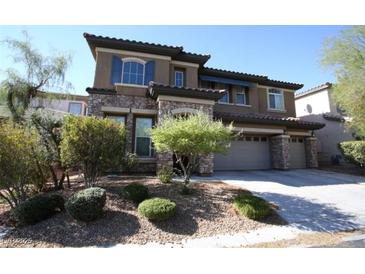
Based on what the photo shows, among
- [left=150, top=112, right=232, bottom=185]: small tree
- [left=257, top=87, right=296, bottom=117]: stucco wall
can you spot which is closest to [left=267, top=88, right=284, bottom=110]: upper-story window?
[left=257, top=87, right=296, bottom=117]: stucco wall

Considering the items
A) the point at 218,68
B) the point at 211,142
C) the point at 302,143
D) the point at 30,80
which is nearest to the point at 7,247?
the point at 211,142

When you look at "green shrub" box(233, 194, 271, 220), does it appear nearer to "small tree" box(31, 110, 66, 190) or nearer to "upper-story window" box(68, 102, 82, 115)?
"small tree" box(31, 110, 66, 190)

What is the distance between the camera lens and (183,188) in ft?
30.1

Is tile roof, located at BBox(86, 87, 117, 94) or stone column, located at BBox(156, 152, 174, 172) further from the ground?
tile roof, located at BBox(86, 87, 117, 94)

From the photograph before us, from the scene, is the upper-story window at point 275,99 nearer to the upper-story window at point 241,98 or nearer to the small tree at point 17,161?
the upper-story window at point 241,98

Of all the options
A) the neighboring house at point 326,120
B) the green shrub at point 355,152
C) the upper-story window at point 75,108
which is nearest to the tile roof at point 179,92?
the green shrub at point 355,152

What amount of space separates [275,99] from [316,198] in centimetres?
1254

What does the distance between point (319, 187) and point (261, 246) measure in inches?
301

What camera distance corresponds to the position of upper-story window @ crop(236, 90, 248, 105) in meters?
18.8

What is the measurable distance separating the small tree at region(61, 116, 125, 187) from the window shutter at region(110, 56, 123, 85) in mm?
6199

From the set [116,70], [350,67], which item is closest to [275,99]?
[350,67]

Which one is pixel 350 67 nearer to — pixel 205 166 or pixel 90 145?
pixel 205 166

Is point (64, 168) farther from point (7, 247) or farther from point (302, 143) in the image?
point (302, 143)

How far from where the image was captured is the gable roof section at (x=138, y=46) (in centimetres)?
1401
